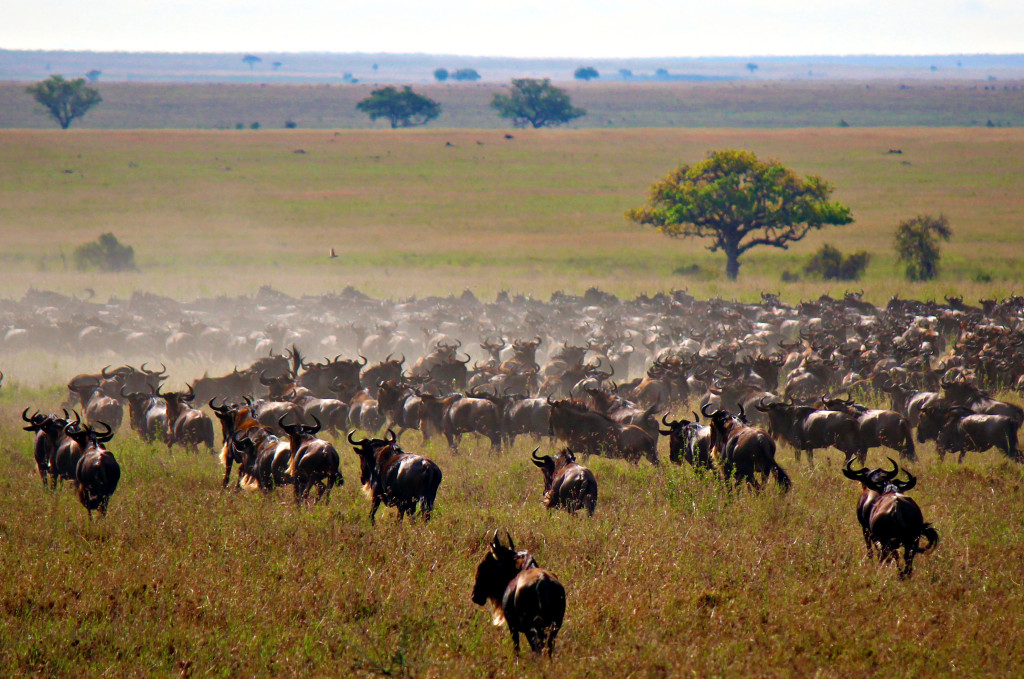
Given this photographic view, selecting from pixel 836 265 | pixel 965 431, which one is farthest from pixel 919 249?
pixel 965 431

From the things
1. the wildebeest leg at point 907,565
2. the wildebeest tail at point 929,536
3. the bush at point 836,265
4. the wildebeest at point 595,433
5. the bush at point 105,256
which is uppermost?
the wildebeest tail at point 929,536

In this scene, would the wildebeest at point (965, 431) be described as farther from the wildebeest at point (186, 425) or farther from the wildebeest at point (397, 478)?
the wildebeest at point (186, 425)

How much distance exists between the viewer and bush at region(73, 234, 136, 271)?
49.0 meters

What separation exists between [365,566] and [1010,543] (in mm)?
6737

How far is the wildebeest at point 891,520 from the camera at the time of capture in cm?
856

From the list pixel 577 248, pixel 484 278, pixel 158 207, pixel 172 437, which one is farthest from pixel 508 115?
pixel 172 437

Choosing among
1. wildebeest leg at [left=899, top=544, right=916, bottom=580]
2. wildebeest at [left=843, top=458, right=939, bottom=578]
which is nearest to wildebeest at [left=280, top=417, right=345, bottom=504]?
wildebeest at [left=843, top=458, right=939, bottom=578]

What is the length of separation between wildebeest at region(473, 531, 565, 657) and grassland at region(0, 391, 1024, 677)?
0.88ft

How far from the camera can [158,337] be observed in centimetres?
2616

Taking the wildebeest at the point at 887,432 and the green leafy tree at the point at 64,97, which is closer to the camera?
the wildebeest at the point at 887,432

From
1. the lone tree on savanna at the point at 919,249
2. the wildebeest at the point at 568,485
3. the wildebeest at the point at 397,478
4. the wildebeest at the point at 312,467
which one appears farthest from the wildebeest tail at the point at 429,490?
the lone tree on savanna at the point at 919,249

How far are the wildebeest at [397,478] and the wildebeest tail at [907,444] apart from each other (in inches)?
278

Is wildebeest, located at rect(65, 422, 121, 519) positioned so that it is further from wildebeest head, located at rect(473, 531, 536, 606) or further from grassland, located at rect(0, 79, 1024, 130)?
grassland, located at rect(0, 79, 1024, 130)

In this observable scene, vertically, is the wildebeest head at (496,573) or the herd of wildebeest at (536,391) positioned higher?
the wildebeest head at (496,573)
